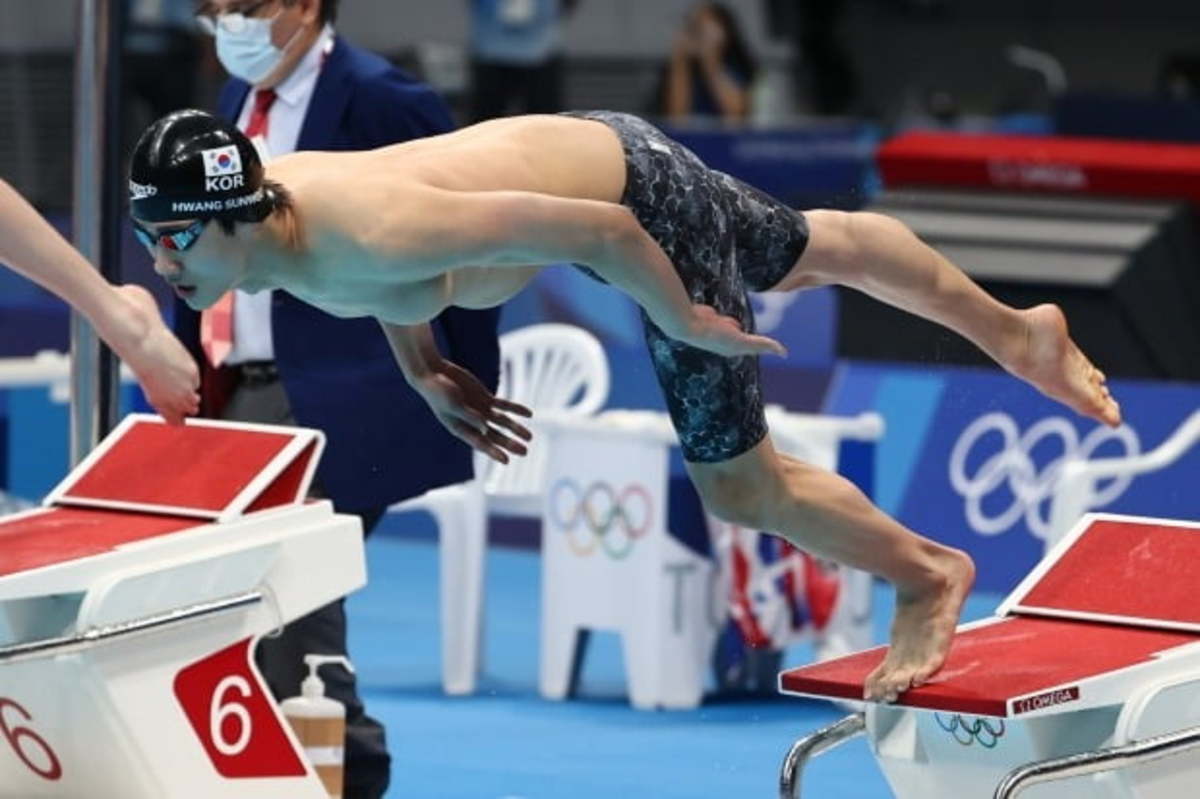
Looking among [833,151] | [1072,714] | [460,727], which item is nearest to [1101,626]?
[1072,714]

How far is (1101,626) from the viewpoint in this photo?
5449 mm

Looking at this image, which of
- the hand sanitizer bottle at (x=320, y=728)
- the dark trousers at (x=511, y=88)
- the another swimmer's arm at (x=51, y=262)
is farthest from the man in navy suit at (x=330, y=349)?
the dark trousers at (x=511, y=88)

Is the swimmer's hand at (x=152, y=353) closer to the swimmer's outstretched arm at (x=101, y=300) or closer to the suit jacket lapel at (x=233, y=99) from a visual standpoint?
the swimmer's outstretched arm at (x=101, y=300)

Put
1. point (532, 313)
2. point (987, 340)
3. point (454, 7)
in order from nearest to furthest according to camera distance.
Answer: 1. point (987, 340)
2. point (532, 313)
3. point (454, 7)

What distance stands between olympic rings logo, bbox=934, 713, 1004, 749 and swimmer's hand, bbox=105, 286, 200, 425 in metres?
1.66

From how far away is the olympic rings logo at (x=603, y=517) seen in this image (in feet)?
27.1

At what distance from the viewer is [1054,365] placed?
5727 mm

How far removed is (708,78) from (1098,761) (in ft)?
44.6

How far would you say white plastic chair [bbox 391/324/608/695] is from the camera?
28.0 ft

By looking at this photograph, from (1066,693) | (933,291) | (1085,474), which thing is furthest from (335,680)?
(1085,474)

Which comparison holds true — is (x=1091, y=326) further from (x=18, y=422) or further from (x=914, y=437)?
(x=18, y=422)

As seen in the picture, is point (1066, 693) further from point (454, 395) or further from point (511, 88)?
point (511, 88)

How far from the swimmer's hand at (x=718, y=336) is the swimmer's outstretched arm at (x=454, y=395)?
57 cm

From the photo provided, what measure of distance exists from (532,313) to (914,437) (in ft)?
6.58
